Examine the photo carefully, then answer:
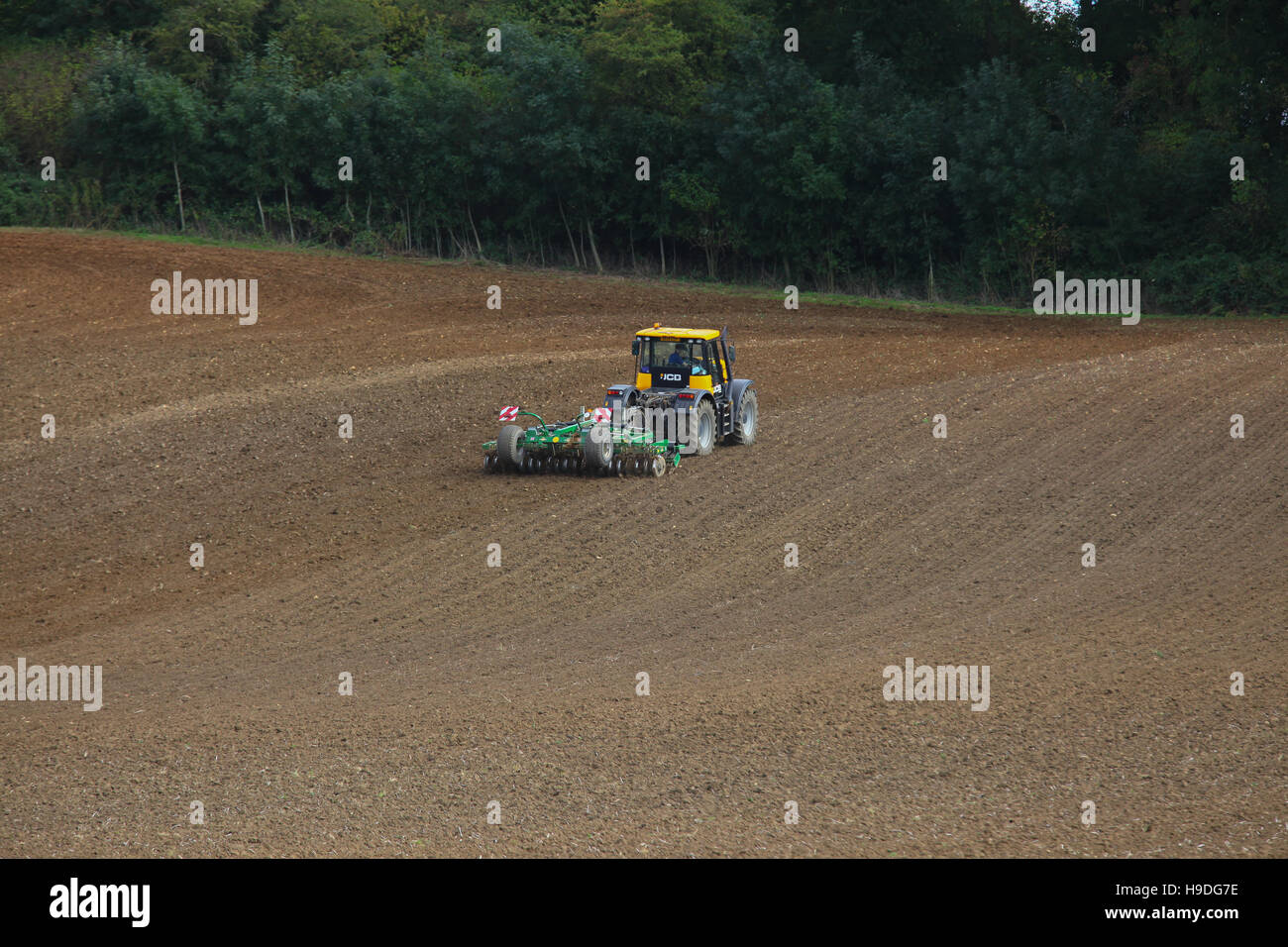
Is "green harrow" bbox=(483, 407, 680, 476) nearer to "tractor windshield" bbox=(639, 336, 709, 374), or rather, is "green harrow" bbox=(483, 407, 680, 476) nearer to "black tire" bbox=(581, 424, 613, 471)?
"black tire" bbox=(581, 424, 613, 471)

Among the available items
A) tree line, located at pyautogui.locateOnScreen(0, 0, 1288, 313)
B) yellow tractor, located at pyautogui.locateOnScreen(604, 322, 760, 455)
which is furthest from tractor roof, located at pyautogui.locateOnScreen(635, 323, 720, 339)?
tree line, located at pyautogui.locateOnScreen(0, 0, 1288, 313)

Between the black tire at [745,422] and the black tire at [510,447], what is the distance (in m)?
3.41

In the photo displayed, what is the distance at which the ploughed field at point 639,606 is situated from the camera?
8969 millimetres

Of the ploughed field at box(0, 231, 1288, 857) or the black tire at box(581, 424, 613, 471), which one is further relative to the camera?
the black tire at box(581, 424, 613, 471)

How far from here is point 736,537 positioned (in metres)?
16.0

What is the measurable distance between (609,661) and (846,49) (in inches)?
1327

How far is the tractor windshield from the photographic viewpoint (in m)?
19.1

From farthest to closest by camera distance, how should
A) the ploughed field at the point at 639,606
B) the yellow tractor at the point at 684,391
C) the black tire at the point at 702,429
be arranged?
the black tire at the point at 702,429 → the yellow tractor at the point at 684,391 → the ploughed field at the point at 639,606

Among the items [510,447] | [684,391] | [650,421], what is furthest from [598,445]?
[684,391]

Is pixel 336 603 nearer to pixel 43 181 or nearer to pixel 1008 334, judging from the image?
pixel 1008 334

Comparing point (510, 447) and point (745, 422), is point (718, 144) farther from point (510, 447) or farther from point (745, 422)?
point (510, 447)

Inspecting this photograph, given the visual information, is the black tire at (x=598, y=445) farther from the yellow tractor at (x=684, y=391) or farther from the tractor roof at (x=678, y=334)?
the tractor roof at (x=678, y=334)

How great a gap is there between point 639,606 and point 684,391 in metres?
5.67

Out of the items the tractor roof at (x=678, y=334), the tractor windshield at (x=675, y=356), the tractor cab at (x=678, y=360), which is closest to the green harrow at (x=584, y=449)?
the tractor cab at (x=678, y=360)
